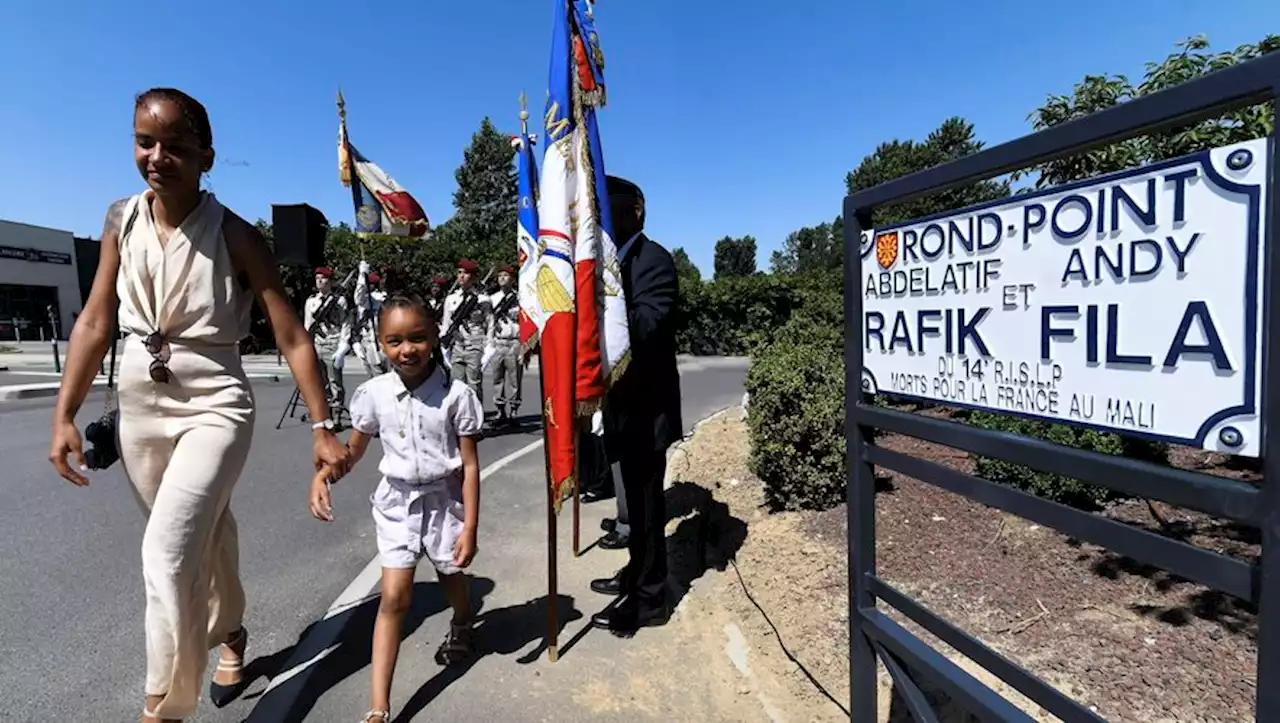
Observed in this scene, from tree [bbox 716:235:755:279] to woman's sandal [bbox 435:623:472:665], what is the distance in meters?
85.0

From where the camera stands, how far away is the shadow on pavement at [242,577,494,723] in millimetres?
2816

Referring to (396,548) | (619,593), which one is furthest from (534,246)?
(619,593)

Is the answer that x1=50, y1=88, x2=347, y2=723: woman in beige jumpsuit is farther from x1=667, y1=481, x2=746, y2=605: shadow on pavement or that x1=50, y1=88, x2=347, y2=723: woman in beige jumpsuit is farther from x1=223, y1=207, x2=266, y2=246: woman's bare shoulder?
x1=667, y1=481, x2=746, y2=605: shadow on pavement

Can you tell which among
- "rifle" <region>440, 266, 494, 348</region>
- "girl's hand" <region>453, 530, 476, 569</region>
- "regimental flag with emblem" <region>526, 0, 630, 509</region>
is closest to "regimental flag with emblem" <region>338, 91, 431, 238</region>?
"rifle" <region>440, 266, 494, 348</region>

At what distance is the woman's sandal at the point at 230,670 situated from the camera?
2877mm

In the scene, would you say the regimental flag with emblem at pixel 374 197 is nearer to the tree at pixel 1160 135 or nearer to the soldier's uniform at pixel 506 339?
the soldier's uniform at pixel 506 339

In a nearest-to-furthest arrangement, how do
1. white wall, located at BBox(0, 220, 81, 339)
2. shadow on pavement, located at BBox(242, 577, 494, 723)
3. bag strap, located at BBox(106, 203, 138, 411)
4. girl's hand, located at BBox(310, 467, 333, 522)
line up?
bag strap, located at BBox(106, 203, 138, 411), girl's hand, located at BBox(310, 467, 333, 522), shadow on pavement, located at BBox(242, 577, 494, 723), white wall, located at BBox(0, 220, 81, 339)

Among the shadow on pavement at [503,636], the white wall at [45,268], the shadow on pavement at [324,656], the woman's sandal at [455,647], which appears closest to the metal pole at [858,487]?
the shadow on pavement at [503,636]

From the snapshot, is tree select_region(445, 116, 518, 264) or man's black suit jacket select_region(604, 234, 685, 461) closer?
man's black suit jacket select_region(604, 234, 685, 461)

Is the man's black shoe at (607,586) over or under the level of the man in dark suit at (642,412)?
under

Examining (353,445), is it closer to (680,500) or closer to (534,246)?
(534,246)

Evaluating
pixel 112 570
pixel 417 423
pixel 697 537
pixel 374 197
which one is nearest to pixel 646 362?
pixel 417 423

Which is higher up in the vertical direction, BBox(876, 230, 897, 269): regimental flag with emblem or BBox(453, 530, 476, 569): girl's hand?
BBox(876, 230, 897, 269): regimental flag with emblem

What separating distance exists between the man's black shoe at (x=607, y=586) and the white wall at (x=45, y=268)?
144 feet
